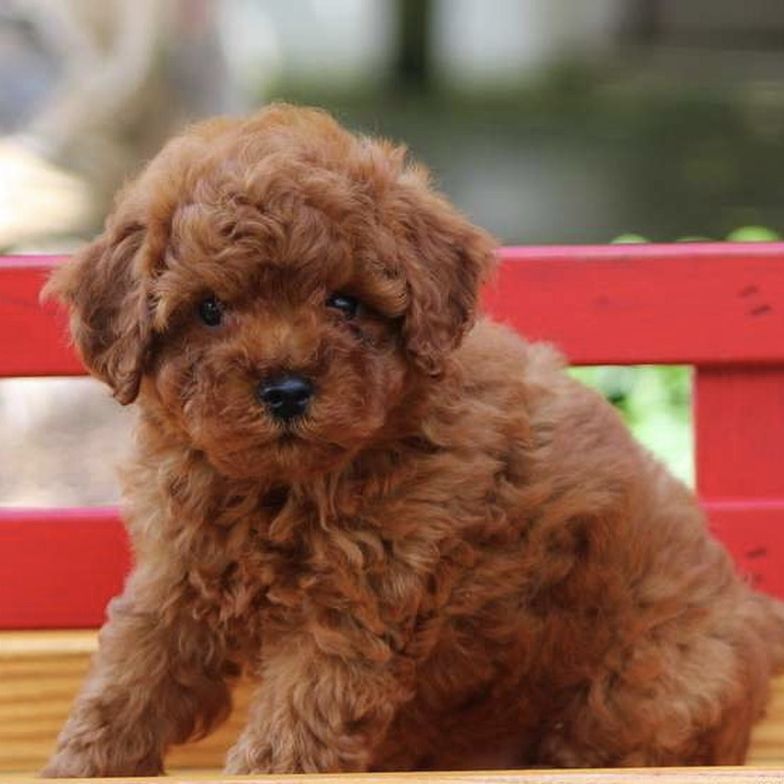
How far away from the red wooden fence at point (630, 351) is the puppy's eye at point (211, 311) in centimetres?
121

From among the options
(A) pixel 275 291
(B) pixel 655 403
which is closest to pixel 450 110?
(B) pixel 655 403

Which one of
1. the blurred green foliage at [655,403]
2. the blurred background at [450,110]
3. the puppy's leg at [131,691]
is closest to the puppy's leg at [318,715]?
the puppy's leg at [131,691]

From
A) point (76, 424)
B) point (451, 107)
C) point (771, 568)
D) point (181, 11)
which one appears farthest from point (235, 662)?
point (451, 107)

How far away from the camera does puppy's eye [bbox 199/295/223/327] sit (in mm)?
3963

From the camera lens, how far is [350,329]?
398 centimetres

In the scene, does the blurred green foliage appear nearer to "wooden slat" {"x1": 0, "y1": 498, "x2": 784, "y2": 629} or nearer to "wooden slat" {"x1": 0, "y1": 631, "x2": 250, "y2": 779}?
"wooden slat" {"x1": 0, "y1": 498, "x2": 784, "y2": 629}

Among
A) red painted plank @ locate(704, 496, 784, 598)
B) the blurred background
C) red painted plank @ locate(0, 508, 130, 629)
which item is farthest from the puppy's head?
the blurred background

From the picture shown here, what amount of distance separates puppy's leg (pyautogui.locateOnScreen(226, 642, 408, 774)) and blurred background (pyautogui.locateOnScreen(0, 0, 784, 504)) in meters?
2.86

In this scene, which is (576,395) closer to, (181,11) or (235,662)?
(235,662)

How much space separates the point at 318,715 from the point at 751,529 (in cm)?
167

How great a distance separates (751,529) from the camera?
5359 mm

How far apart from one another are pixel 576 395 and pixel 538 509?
1.13 feet

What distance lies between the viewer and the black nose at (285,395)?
3859 mm

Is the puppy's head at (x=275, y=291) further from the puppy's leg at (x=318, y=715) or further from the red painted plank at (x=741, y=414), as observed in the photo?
the red painted plank at (x=741, y=414)
